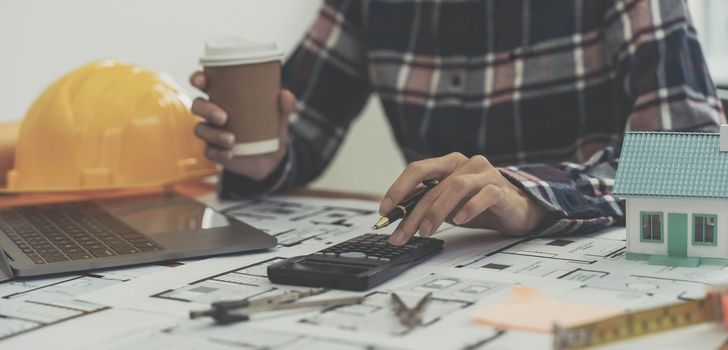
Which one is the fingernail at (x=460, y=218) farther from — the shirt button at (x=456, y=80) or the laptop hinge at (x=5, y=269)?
the shirt button at (x=456, y=80)

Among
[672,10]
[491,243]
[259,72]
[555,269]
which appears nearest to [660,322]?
[555,269]

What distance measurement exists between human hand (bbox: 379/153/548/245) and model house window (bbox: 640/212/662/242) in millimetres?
143

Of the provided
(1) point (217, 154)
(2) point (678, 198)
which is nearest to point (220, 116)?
(1) point (217, 154)

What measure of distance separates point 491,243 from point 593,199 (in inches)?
6.0

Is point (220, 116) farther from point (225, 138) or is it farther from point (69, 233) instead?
point (69, 233)

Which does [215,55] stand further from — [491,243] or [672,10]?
[672,10]

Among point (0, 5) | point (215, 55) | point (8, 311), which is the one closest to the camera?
point (8, 311)

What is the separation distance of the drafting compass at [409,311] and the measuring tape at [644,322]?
123mm

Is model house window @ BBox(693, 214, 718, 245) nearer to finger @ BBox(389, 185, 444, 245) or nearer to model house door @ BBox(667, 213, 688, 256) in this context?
model house door @ BBox(667, 213, 688, 256)

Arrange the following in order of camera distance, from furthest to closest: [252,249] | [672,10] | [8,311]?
[672,10] < [252,249] < [8,311]

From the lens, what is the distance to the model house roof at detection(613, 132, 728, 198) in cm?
91

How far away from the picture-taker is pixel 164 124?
4.59ft

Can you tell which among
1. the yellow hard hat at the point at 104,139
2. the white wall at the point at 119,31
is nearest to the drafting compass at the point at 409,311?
the yellow hard hat at the point at 104,139

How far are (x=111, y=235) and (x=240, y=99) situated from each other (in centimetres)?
23
